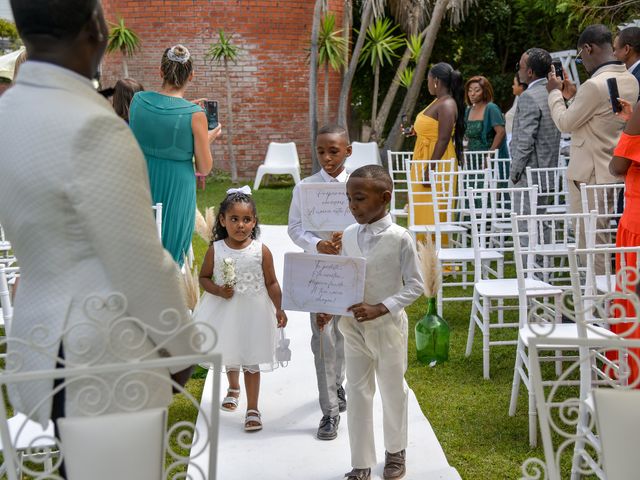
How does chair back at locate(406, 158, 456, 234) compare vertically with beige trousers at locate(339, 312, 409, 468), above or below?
above

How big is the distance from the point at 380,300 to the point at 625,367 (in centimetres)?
113

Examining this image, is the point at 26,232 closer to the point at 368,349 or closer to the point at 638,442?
the point at 638,442

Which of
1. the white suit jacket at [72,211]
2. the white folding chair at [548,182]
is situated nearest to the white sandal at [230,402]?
the white suit jacket at [72,211]

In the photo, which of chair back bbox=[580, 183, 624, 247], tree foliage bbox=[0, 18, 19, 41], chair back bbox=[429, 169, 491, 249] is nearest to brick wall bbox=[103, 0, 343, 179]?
tree foliage bbox=[0, 18, 19, 41]

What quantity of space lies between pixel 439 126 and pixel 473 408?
3.78 meters

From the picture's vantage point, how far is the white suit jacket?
2039 mm

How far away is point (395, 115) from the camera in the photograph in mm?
18250

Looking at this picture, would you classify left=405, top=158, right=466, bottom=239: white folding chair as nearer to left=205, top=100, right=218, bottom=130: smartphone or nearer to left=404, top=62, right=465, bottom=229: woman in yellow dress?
left=404, top=62, right=465, bottom=229: woman in yellow dress

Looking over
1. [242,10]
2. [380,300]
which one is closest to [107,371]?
[380,300]

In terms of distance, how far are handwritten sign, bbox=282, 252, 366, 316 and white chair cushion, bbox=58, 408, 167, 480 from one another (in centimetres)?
151

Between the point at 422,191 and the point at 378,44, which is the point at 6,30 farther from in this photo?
the point at 422,191

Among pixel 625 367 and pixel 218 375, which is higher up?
pixel 218 375

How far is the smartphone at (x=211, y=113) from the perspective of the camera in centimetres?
577

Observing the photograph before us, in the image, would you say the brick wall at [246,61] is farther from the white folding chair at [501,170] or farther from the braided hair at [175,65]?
the braided hair at [175,65]
